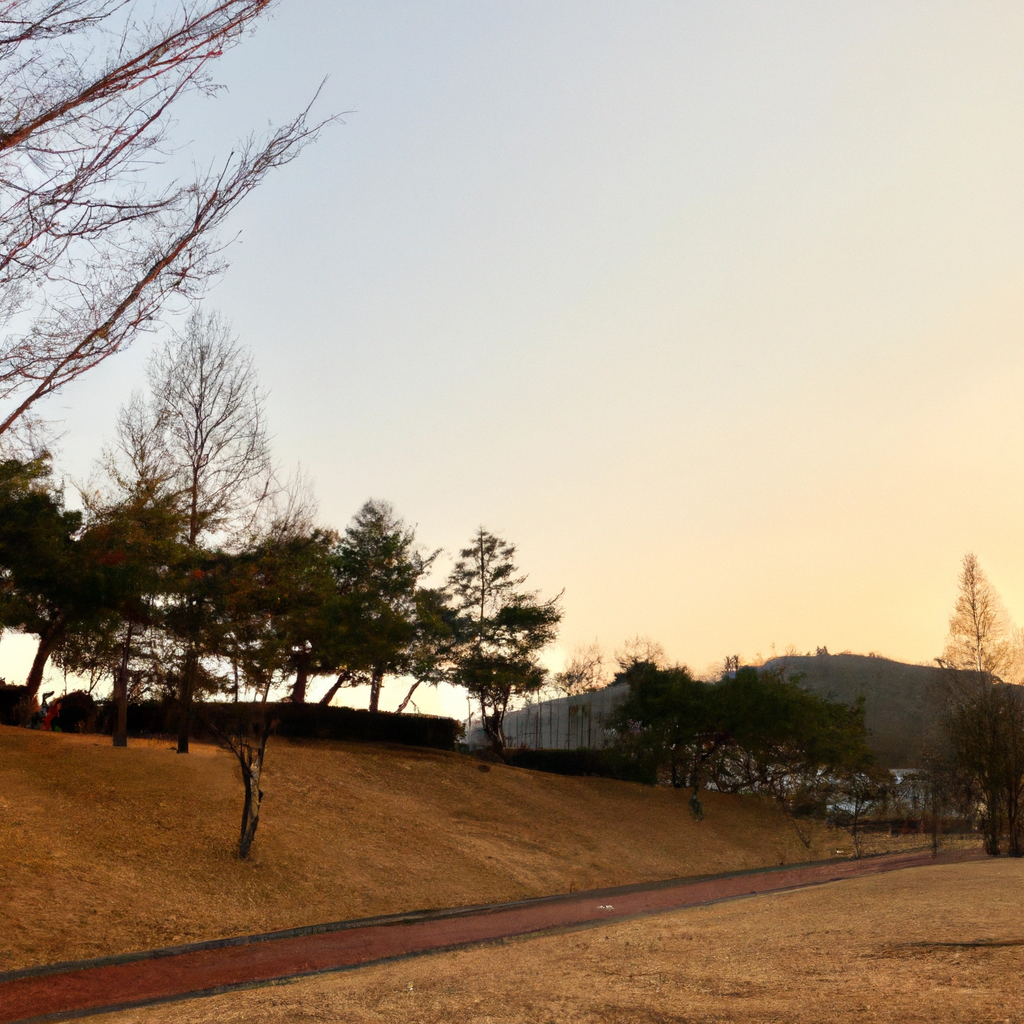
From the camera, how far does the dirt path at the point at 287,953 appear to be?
9.43 meters

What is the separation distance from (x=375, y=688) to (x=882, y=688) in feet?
221

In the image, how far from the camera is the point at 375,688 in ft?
120

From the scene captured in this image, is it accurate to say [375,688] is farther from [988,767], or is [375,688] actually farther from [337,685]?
[988,767]

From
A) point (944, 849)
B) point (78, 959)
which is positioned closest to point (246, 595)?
point (78, 959)

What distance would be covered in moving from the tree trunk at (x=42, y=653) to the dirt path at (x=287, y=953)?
388 inches

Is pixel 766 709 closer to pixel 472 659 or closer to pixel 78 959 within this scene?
pixel 472 659

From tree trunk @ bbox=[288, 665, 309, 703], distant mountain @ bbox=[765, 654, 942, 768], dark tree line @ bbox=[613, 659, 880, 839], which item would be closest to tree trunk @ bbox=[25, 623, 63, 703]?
tree trunk @ bbox=[288, 665, 309, 703]

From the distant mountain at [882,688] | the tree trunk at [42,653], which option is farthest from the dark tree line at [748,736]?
the distant mountain at [882,688]

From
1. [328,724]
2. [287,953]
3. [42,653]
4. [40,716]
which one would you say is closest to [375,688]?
[328,724]

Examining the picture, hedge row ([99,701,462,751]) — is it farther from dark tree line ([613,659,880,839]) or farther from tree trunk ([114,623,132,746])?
dark tree line ([613,659,880,839])

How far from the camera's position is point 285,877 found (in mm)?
16391

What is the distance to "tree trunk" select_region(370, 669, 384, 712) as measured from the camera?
3467cm

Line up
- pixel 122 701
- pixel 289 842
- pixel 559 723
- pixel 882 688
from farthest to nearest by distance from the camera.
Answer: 1. pixel 882 688
2. pixel 559 723
3. pixel 122 701
4. pixel 289 842

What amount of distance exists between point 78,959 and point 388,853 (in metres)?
9.14
